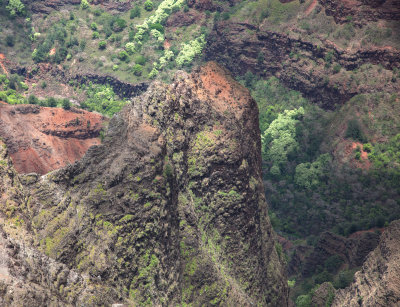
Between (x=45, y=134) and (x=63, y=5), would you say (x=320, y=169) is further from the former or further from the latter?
(x=63, y=5)

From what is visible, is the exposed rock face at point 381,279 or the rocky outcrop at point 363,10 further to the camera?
the rocky outcrop at point 363,10

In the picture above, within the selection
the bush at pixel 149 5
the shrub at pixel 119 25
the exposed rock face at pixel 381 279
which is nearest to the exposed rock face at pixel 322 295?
the exposed rock face at pixel 381 279

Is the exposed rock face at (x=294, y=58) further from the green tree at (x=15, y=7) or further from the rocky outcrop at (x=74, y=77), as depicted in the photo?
the green tree at (x=15, y=7)

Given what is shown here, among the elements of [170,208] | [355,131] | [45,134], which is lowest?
[355,131]

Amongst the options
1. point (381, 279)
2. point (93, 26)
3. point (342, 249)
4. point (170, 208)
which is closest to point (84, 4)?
point (93, 26)

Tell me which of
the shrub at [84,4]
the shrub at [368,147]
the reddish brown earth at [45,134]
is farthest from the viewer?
the shrub at [84,4]

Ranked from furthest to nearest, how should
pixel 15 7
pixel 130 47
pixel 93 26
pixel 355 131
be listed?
pixel 15 7, pixel 93 26, pixel 130 47, pixel 355 131
